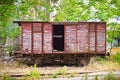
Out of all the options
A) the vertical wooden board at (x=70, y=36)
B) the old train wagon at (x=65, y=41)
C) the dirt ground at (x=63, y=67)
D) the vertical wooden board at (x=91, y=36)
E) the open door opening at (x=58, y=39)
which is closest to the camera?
the dirt ground at (x=63, y=67)

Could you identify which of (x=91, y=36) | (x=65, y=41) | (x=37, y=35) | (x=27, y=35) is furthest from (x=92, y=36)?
(x=27, y=35)

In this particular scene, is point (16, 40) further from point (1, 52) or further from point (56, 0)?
point (56, 0)

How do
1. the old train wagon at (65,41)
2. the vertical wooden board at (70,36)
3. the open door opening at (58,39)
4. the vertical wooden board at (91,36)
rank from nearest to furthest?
the old train wagon at (65,41) < the vertical wooden board at (70,36) < the vertical wooden board at (91,36) < the open door opening at (58,39)

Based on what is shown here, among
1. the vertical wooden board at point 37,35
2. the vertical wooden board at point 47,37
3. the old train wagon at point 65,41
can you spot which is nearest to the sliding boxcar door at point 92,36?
the old train wagon at point 65,41

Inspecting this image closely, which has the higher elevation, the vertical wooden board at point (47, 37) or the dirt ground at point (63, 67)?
the vertical wooden board at point (47, 37)

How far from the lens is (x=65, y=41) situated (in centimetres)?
2688

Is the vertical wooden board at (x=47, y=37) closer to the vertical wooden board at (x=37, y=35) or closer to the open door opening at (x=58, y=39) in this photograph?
the vertical wooden board at (x=37, y=35)

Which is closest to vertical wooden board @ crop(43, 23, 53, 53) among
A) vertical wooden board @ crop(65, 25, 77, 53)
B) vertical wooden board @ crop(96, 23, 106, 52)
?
vertical wooden board @ crop(65, 25, 77, 53)

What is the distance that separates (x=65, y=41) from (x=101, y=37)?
8.66 ft

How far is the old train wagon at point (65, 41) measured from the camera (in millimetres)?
26484

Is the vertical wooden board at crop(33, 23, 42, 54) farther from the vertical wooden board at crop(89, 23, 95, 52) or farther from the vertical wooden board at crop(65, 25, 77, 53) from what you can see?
the vertical wooden board at crop(89, 23, 95, 52)

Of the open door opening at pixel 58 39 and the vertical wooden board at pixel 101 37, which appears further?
the open door opening at pixel 58 39

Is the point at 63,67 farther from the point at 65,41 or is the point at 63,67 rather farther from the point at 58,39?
the point at 58,39

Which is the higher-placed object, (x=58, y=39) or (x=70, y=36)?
(x=70, y=36)
